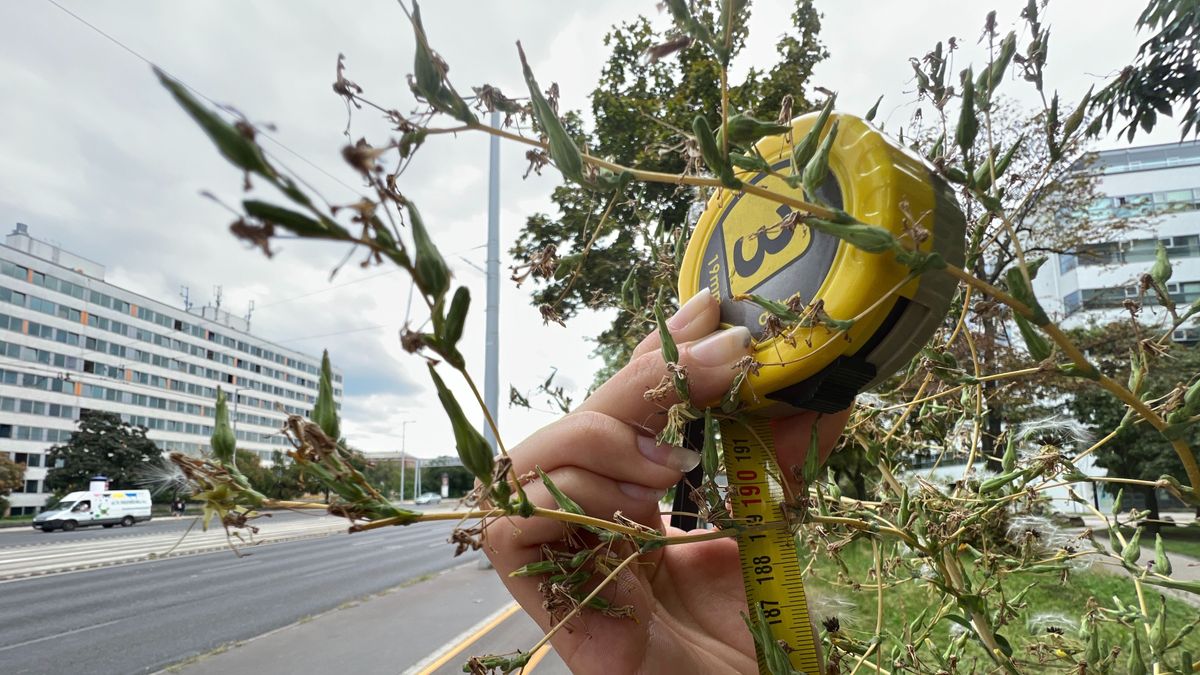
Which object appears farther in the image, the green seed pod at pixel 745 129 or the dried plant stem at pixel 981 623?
the dried plant stem at pixel 981 623

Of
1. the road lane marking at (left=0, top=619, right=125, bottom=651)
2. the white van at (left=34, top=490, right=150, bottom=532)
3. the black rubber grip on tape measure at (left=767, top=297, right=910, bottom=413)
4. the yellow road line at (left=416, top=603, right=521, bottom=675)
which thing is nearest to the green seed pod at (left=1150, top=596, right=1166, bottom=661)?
the black rubber grip on tape measure at (left=767, top=297, right=910, bottom=413)

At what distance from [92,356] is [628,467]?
7042cm

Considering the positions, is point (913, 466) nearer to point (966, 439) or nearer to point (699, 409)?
point (966, 439)

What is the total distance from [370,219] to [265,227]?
0.07 meters

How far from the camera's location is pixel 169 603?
1256 cm

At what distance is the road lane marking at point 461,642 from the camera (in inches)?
296

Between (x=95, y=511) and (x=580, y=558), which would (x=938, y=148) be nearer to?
(x=580, y=558)

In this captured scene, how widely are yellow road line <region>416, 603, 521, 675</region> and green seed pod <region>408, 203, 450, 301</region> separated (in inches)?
289

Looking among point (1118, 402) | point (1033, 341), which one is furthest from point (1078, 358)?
point (1118, 402)

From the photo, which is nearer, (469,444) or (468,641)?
(469,444)

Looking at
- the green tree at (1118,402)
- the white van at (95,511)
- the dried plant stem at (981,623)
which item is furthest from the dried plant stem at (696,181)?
the white van at (95,511)

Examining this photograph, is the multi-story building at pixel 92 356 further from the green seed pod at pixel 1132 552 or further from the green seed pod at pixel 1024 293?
the green seed pod at pixel 1024 293

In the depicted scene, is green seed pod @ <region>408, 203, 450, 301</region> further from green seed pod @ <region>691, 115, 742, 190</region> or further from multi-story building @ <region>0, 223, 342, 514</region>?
multi-story building @ <region>0, 223, 342, 514</region>

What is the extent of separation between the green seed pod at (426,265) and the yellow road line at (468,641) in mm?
7343
